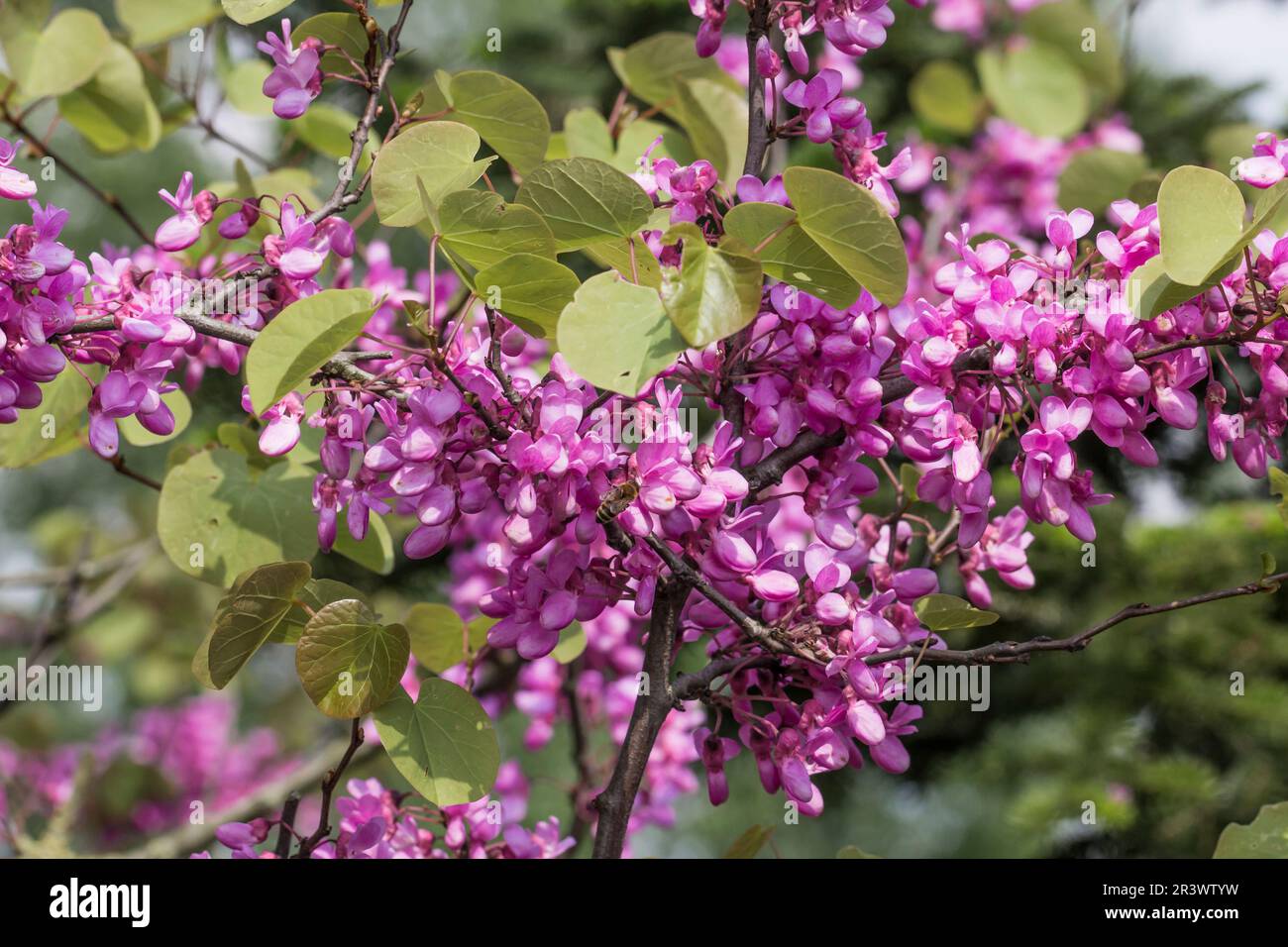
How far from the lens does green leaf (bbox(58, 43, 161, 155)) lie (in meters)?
1.17

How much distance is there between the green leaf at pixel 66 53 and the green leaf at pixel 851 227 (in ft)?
2.62

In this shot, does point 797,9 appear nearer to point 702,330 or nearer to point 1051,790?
point 702,330

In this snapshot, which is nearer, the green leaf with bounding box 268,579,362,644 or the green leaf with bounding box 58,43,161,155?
the green leaf with bounding box 268,579,362,644

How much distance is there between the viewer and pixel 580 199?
2.31ft

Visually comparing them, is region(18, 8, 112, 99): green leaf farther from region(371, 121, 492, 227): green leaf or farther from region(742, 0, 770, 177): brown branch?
region(742, 0, 770, 177): brown branch

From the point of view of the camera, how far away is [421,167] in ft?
2.49

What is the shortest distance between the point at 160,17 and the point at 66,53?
0.66 feet

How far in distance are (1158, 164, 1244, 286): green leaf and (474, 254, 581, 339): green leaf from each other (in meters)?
0.34

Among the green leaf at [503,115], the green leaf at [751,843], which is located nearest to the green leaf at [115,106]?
the green leaf at [503,115]

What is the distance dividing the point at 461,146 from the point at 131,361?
251mm

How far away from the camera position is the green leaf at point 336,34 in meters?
0.85

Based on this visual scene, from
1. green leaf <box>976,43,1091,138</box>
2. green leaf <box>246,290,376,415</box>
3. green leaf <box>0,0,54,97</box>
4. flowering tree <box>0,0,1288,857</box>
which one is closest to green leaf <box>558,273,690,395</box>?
flowering tree <box>0,0,1288,857</box>

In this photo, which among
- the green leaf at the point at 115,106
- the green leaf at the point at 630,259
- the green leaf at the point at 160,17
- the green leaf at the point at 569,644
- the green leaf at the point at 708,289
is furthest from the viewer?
the green leaf at the point at 160,17

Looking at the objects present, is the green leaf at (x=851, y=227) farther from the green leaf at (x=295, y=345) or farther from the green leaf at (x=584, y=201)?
the green leaf at (x=295, y=345)
